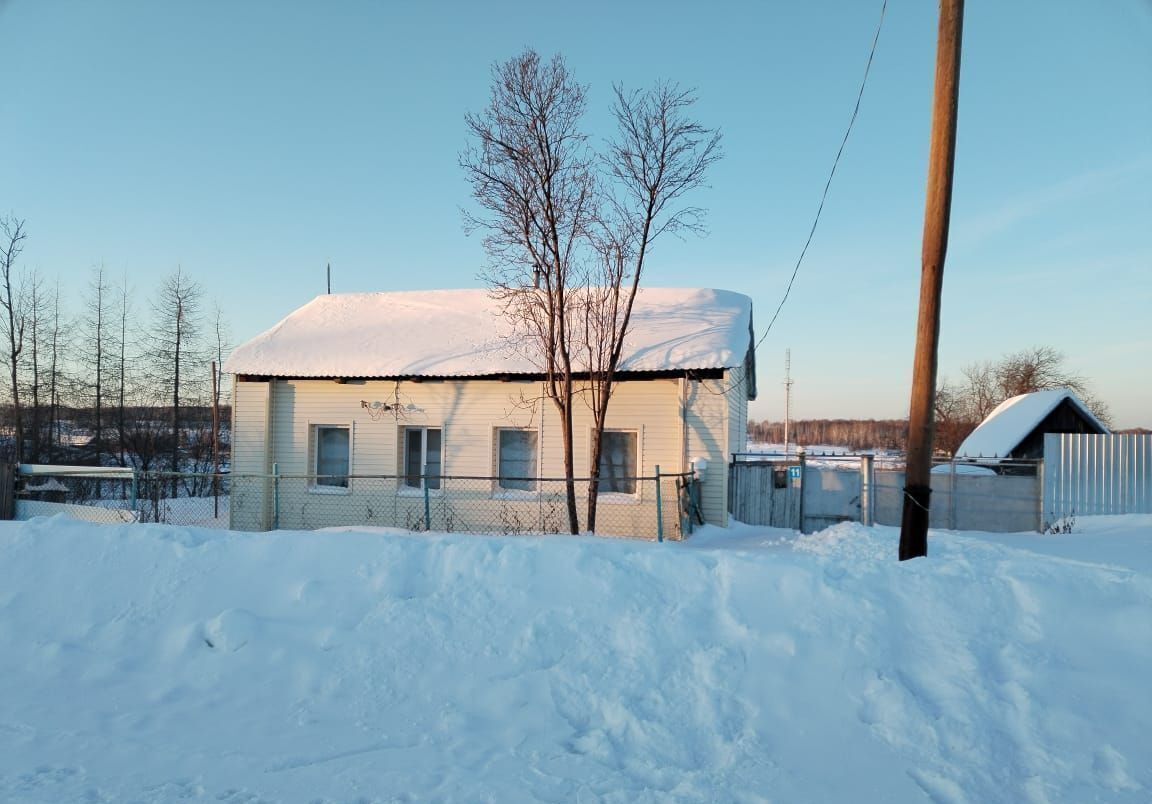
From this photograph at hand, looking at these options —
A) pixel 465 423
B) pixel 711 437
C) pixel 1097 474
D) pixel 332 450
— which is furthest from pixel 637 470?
pixel 1097 474

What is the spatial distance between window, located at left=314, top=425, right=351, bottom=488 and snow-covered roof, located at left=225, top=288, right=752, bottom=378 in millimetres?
1342

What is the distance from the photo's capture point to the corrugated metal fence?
14086 mm

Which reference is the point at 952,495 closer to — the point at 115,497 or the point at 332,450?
the point at 332,450

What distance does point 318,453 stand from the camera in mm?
14961

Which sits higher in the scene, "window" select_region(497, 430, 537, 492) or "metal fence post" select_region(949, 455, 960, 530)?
"window" select_region(497, 430, 537, 492)

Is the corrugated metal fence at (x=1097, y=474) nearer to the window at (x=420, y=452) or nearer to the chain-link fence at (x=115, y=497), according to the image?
the window at (x=420, y=452)

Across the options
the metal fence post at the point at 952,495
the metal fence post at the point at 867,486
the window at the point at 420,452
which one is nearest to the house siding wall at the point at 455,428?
the window at the point at 420,452

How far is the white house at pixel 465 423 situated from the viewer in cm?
1303

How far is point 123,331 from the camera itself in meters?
32.5

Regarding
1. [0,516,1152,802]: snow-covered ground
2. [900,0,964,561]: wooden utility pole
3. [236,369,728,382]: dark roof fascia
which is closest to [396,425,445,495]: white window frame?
[236,369,728,382]: dark roof fascia

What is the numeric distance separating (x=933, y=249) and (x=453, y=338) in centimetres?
1054

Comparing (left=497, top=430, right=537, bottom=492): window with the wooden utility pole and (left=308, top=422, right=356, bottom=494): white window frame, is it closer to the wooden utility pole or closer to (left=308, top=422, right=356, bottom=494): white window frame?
(left=308, top=422, right=356, bottom=494): white window frame

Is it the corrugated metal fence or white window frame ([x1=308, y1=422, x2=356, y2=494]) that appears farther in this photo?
white window frame ([x1=308, y1=422, x2=356, y2=494])

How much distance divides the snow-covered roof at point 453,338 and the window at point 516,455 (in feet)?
4.63
